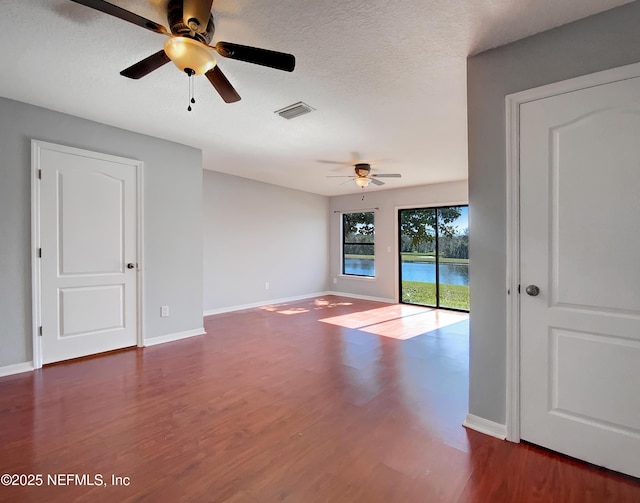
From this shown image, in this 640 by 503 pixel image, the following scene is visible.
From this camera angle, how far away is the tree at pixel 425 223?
6254 mm

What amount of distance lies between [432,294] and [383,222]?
1925 millimetres

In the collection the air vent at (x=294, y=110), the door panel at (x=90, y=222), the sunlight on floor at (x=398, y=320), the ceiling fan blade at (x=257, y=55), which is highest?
the air vent at (x=294, y=110)

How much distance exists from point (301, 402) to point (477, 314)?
4.81 ft

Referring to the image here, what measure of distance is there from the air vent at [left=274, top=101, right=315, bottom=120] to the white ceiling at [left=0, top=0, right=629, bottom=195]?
0.07 m

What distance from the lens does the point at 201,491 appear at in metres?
1.51

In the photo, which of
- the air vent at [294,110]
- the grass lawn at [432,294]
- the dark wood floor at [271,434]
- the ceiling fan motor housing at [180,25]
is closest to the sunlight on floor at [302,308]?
the grass lawn at [432,294]

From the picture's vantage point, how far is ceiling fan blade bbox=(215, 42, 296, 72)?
163cm

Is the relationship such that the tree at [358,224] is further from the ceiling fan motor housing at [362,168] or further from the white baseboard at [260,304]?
the ceiling fan motor housing at [362,168]

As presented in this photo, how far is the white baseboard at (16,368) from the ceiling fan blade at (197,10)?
11.3 ft

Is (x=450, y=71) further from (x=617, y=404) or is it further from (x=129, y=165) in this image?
(x=129, y=165)

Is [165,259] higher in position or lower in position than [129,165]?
lower

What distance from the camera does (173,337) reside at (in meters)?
3.98

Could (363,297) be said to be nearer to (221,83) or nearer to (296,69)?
(296,69)

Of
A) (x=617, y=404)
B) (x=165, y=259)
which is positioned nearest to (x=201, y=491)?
(x=617, y=404)
